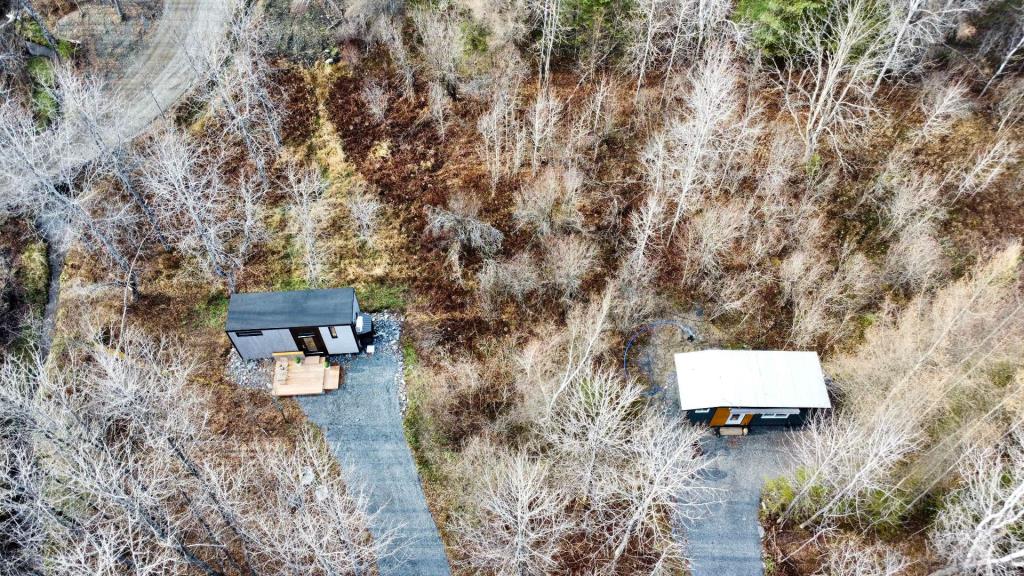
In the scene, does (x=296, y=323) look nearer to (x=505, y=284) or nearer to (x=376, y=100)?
(x=505, y=284)

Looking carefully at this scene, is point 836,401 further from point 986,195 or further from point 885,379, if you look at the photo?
point 986,195

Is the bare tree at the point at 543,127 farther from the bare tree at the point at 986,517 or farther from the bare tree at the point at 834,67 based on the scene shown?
the bare tree at the point at 986,517

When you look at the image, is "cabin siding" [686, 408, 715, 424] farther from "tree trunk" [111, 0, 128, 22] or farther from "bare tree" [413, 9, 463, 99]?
"tree trunk" [111, 0, 128, 22]

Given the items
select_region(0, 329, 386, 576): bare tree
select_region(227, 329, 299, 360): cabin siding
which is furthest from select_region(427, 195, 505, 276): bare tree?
select_region(0, 329, 386, 576): bare tree

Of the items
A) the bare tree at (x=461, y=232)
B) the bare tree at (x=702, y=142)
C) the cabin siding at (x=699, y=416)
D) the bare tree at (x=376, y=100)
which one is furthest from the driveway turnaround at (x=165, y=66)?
the cabin siding at (x=699, y=416)

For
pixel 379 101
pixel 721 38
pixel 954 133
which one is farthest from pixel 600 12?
pixel 954 133

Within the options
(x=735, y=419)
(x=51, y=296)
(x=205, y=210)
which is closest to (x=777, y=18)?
(x=735, y=419)
